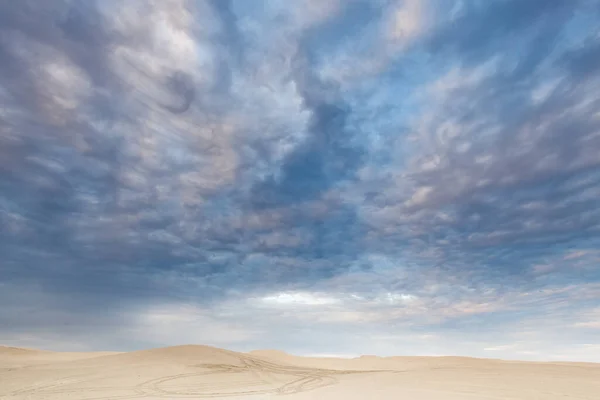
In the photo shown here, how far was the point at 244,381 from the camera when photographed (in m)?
18.5

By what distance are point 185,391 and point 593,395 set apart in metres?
14.8

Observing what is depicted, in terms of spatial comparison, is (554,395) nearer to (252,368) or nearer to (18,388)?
(252,368)

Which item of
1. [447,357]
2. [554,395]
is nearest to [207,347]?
[447,357]

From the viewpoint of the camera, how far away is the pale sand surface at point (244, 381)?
41.5ft

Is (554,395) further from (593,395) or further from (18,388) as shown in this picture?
(18,388)

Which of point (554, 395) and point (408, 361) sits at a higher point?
point (408, 361)

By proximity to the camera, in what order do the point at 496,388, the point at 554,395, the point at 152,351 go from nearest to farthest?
the point at 554,395
the point at 496,388
the point at 152,351

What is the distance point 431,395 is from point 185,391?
10.1 m

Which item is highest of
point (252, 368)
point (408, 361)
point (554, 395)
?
point (408, 361)

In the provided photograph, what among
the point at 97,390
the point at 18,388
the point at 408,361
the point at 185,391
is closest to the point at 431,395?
the point at 185,391

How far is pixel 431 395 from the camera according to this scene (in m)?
11.8

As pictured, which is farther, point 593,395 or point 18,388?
point 18,388

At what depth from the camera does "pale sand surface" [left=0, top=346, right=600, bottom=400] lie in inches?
498

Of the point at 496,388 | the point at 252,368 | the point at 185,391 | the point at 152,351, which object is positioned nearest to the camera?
the point at 496,388
